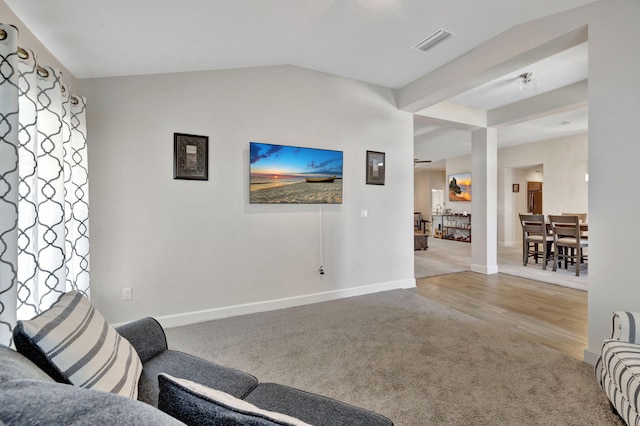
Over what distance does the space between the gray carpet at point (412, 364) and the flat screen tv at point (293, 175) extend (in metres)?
1.29

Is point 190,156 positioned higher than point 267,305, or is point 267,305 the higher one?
point 190,156

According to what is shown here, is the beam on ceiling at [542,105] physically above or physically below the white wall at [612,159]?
above

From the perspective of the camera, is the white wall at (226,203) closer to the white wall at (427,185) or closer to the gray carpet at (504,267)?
the gray carpet at (504,267)

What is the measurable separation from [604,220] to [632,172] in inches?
14.1

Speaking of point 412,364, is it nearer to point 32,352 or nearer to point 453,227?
point 32,352

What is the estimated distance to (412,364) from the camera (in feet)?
6.93

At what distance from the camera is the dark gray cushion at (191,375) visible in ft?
3.81

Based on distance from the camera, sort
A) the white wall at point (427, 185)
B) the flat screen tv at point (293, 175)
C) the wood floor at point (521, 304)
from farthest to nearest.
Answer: the white wall at point (427, 185), the flat screen tv at point (293, 175), the wood floor at point (521, 304)

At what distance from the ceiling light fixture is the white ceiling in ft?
0.95

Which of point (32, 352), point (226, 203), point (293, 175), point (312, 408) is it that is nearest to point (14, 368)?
point (32, 352)

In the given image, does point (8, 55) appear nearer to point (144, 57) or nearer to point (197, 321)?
point (144, 57)

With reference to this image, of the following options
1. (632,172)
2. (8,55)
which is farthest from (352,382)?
(8,55)

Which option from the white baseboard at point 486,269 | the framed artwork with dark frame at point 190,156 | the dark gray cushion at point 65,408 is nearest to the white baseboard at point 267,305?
the framed artwork with dark frame at point 190,156

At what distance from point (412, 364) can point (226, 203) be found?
2.27 m
